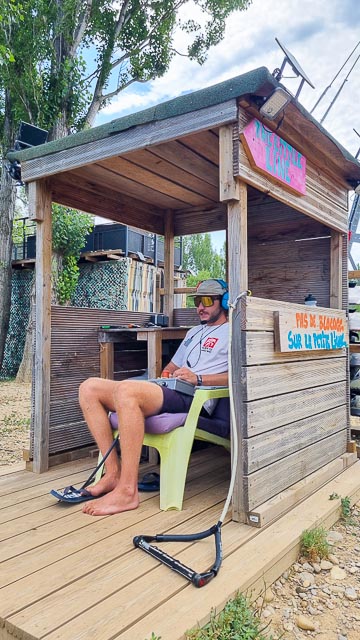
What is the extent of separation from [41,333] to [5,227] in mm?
5947

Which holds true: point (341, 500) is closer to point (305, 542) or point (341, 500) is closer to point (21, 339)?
point (305, 542)

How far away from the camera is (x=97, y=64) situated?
8.95 meters

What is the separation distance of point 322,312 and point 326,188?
A: 2.70 feet

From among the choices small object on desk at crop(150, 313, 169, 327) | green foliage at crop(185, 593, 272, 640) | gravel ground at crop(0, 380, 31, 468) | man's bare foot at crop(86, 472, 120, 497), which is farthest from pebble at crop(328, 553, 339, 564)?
gravel ground at crop(0, 380, 31, 468)

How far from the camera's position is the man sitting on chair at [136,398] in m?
2.09

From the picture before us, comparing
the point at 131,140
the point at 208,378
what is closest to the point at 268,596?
the point at 208,378

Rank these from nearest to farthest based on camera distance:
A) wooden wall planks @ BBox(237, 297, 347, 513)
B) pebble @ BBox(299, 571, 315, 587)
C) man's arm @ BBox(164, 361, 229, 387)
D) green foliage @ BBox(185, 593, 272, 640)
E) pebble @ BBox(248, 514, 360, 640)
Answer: green foliage @ BBox(185, 593, 272, 640), pebble @ BBox(248, 514, 360, 640), pebble @ BBox(299, 571, 315, 587), wooden wall planks @ BBox(237, 297, 347, 513), man's arm @ BBox(164, 361, 229, 387)

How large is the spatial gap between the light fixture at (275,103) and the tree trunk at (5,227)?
22.2ft

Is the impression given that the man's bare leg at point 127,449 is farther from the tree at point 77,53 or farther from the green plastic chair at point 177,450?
the tree at point 77,53

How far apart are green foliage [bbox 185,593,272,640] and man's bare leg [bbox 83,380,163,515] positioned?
759 millimetres

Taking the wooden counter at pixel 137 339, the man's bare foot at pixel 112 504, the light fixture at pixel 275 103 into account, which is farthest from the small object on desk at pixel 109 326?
the light fixture at pixel 275 103

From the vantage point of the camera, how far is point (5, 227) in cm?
799

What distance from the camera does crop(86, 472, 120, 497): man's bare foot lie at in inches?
86.9

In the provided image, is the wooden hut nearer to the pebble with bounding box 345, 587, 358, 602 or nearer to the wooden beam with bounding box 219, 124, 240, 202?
the wooden beam with bounding box 219, 124, 240, 202
